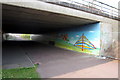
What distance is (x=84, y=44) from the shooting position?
8.52 meters

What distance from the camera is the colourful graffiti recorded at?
7932mm

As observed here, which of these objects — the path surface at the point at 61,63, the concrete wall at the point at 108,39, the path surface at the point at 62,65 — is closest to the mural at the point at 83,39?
the concrete wall at the point at 108,39

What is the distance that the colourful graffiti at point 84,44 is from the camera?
7932mm

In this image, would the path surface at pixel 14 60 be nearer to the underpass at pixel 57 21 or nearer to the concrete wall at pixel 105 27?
the underpass at pixel 57 21

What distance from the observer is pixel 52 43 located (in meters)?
15.0

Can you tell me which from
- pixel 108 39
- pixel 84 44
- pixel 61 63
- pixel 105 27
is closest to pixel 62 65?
pixel 61 63

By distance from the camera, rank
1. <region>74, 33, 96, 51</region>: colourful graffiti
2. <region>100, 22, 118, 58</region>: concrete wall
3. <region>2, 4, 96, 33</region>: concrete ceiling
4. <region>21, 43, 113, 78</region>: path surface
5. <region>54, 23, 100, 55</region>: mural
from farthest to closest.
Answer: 1. <region>74, 33, 96, 51</region>: colourful graffiti
2. <region>54, 23, 100, 55</region>: mural
3. <region>100, 22, 118, 58</region>: concrete wall
4. <region>2, 4, 96, 33</region>: concrete ceiling
5. <region>21, 43, 113, 78</region>: path surface

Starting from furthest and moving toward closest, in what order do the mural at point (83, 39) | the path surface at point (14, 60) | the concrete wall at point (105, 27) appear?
the mural at point (83, 39), the concrete wall at point (105, 27), the path surface at point (14, 60)

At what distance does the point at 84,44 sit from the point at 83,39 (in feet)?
1.84

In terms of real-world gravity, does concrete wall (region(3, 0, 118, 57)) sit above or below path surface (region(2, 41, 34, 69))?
above

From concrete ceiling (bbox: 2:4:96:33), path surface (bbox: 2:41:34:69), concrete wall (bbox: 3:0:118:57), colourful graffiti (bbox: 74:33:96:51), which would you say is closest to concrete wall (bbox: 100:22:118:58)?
concrete wall (bbox: 3:0:118:57)

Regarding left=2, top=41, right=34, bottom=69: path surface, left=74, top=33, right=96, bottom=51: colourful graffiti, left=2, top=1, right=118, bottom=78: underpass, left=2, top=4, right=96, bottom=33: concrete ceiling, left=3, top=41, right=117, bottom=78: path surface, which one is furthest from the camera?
left=74, top=33, right=96, bottom=51: colourful graffiti

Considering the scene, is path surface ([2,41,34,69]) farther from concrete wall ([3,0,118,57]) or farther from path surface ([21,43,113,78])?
concrete wall ([3,0,118,57])

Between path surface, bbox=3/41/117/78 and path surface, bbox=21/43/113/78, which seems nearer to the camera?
path surface, bbox=3/41/117/78
